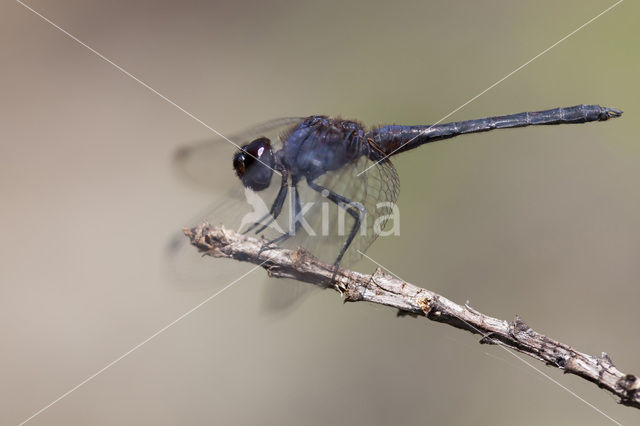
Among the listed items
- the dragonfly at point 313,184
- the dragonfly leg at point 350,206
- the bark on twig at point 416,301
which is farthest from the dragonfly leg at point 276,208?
the bark on twig at point 416,301

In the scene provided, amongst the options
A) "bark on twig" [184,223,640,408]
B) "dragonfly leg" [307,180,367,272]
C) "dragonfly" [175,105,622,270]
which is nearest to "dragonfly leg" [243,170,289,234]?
"dragonfly" [175,105,622,270]

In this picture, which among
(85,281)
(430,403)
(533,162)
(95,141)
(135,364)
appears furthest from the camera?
(95,141)

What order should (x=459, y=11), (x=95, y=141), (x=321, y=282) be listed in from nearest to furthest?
(x=321, y=282) < (x=95, y=141) < (x=459, y=11)

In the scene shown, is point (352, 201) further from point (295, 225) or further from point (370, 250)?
point (370, 250)

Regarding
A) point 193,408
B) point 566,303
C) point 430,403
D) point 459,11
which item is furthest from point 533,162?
point 193,408

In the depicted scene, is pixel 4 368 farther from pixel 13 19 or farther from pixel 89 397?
pixel 13 19

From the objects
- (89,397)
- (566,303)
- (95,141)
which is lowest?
(89,397)

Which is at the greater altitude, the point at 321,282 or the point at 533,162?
the point at 533,162

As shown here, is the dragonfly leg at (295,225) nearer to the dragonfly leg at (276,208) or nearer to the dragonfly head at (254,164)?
the dragonfly leg at (276,208)
